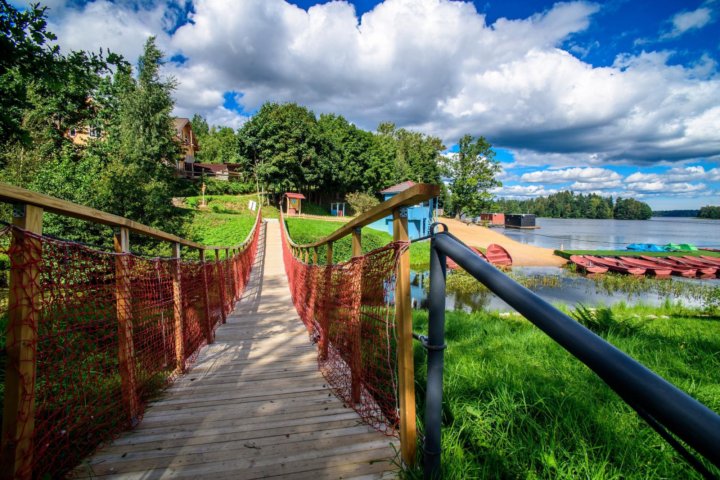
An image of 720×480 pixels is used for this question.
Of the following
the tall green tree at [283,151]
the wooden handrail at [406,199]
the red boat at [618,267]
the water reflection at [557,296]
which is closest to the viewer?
the wooden handrail at [406,199]

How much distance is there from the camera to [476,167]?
4516 cm

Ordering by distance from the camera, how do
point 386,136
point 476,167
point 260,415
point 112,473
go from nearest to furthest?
point 112,473 → point 260,415 → point 476,167 → point 386,136

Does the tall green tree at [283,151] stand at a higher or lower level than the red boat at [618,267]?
higher

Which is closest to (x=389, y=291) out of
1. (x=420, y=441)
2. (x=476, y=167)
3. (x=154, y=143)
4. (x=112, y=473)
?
(x=420, y=441)

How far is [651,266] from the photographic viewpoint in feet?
58.4

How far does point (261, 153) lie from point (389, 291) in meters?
34.6

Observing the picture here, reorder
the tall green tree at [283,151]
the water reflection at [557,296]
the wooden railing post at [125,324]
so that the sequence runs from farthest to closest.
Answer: the tall green tree at [283,151] → the water reflection at [557,296] → the wooden railing post at [125,324]

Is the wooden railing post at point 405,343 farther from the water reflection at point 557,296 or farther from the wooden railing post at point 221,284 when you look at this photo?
the water reflection at point 557,296

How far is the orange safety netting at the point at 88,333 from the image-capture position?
4.65 feet

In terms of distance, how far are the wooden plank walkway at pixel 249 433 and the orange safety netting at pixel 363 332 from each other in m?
0.12

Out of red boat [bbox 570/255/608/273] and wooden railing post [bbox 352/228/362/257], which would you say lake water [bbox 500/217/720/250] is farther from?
wooden railing post [bbox 352/228/362/257]

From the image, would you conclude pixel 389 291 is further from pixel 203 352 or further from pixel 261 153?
pixel 261 153

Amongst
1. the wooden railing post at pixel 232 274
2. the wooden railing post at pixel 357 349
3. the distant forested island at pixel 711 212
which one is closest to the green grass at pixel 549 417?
the wooden railing post at pixel 357 349

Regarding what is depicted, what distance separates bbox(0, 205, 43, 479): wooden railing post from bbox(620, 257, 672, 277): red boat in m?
22.4
